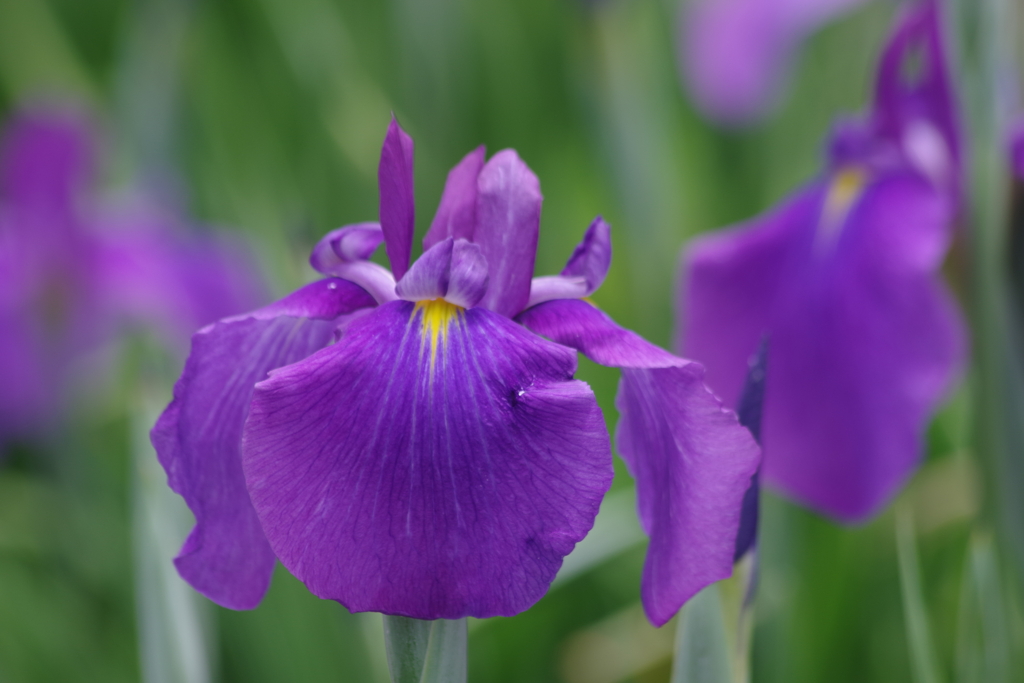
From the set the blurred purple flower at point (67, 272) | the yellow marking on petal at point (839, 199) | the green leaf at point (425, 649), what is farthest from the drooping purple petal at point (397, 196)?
the blurred purple flower at point (67, 272)

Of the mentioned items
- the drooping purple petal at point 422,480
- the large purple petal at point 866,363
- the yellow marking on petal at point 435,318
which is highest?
the yellow marking on petal at point 435,318

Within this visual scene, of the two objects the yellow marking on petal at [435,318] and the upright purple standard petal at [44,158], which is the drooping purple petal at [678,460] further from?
the upright purple standard petal at [44,158]

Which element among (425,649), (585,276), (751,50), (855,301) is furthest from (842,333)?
(751,50)

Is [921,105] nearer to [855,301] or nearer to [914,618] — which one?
[855,301]

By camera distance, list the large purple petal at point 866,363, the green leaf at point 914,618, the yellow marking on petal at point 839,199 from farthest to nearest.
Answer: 1. the yellow marking on petal at point 839,199
2. the large purple petal at point 866,363
3. the green leaf at point 914,618

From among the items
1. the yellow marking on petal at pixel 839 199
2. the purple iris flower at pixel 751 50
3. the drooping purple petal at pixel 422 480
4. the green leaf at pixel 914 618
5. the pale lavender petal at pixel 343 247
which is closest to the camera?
the drooping purple petal at pixel 422 480

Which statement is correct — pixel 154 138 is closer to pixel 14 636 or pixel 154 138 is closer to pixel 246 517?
pixel 14 636

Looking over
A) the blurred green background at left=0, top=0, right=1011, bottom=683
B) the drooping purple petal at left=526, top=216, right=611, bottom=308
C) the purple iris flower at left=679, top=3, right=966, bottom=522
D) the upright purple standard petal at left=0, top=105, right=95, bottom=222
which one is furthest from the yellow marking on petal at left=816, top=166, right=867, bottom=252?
the upright purple standard petal at left=0, top=105, right=95, bottom=222
